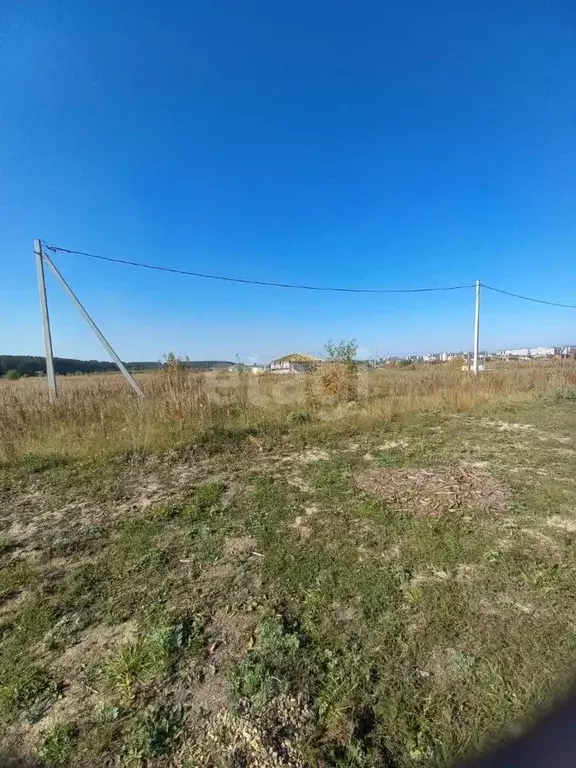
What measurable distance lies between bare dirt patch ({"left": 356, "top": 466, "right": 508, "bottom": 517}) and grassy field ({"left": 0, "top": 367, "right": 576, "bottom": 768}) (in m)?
0.03

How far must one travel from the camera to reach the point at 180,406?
6527 mm

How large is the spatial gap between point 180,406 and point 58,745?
5.47 metres

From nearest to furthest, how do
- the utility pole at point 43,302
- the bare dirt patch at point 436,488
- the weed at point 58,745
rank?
the weed at point 58,745 → the bare dirt patch at point 436,488 → the utility pole at point 43,302

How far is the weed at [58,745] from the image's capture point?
122 cm

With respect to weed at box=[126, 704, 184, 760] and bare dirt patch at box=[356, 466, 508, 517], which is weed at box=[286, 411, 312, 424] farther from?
weed at box=[126, 704, 184, 760]

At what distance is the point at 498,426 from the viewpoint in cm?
675

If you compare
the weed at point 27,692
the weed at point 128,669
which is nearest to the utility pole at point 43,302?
the weed at point 27,692

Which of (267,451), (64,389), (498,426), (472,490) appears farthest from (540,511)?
(64,389)

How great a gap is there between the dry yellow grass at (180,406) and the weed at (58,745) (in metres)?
4.24

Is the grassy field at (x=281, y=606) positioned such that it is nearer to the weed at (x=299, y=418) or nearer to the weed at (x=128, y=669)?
the weed at (x=128, y=669)

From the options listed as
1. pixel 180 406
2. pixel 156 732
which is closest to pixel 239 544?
pixel 156 732

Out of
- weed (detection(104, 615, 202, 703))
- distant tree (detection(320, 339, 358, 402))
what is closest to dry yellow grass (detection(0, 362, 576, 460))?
distant tree (detection(320, 339, 358, 402))

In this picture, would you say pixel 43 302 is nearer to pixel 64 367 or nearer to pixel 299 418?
pixel 299 418

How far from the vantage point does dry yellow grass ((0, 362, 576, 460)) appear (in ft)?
18.2
